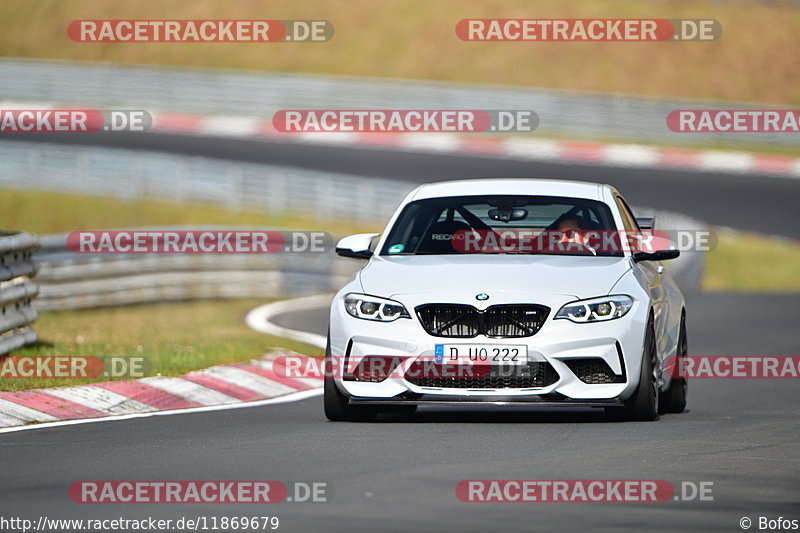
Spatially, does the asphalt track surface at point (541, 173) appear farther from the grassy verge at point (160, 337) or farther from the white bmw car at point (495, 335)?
the white bmw car at point (495, 335)

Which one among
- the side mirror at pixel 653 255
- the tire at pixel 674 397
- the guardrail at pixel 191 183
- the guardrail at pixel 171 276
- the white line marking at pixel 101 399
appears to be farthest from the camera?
the guardrail at pixel 191 183

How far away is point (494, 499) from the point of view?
723 cm

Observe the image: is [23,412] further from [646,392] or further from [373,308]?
[646,392]

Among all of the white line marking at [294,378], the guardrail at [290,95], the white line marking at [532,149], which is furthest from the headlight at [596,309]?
the guardrail at [290,95]

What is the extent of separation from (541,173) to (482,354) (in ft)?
88.8

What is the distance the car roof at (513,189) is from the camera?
11094mm

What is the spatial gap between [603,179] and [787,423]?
84.3 ft

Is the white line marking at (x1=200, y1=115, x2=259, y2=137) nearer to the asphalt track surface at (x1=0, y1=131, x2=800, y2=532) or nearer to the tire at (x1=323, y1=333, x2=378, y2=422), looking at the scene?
the asphalt track surface at (x1=0, y1=131, x2=800, y2=532)

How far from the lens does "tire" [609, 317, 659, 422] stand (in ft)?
32.5

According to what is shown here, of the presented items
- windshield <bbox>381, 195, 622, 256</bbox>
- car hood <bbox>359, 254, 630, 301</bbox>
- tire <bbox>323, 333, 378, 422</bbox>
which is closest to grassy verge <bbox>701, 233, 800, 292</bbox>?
windshield <bbox>381, 195, 622, 256</bbox>

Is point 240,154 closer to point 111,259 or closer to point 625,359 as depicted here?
point 111,259

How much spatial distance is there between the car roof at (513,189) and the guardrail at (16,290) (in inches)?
133

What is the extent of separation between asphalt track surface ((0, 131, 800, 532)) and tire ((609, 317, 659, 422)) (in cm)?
11

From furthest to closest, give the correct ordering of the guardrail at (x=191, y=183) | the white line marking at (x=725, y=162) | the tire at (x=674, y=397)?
the white line marking at (x=725, y=162), the guardrail at (x=191, y=183), the tire at (x=674, y=397)
